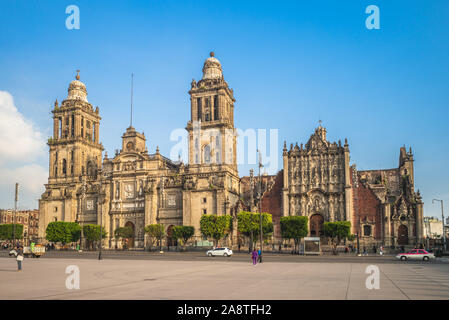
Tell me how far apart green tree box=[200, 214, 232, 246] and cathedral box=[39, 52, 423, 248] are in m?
6.42

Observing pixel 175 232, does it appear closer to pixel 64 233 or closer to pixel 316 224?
pixel 316 224

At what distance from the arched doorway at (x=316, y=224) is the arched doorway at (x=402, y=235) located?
1269 cm

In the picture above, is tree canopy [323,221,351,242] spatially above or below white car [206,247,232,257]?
above

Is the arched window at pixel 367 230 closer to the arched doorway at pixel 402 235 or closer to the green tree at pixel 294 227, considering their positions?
the arched doorway at pixel 402 235

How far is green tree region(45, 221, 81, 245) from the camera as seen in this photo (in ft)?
287

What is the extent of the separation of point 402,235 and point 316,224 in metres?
14.0

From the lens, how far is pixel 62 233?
87500mm

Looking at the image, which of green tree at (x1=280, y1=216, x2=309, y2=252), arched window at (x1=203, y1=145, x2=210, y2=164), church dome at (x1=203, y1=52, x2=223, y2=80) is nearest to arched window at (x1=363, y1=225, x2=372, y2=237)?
green tree at (x1=280, y1=216, x2=309, y2=252)

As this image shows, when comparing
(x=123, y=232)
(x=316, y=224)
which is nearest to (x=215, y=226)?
(x=316, y=224)

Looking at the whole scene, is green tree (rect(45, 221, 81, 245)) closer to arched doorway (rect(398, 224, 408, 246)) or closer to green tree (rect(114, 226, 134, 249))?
green tree (rect(114, 226, 134, 249))

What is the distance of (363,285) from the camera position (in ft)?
69.7
